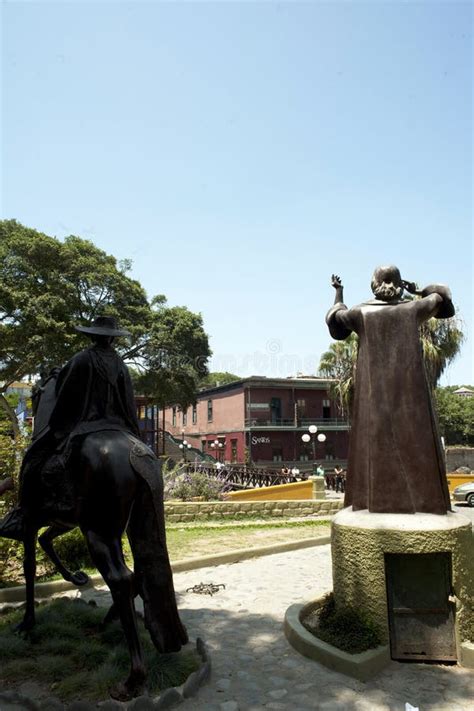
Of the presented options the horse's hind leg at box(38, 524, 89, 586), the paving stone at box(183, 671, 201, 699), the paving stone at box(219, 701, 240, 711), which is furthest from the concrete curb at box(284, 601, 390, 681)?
the horse's hind leg at box(38, 524, 89, 586)

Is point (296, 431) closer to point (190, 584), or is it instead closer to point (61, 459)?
point (190, 584)

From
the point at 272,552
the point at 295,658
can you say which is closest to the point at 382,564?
the point at 295,658

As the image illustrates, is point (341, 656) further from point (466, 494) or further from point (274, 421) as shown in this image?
point (274, 421)

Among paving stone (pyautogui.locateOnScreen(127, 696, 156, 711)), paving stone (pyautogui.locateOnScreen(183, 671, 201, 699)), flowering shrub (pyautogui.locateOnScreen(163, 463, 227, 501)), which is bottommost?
paving stone (pyautogui.locateOnScreen(183, 671, 201, 699))

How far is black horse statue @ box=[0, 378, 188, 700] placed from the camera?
4164mm

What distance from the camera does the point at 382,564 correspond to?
5.07 m

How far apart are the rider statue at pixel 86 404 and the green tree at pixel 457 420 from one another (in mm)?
54296

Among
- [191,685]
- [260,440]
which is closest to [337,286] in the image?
[191,685]

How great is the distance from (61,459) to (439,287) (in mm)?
4246

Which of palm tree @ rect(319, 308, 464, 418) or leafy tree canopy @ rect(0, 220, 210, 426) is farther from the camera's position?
leafy tree canopy @ rect(0, 220, 210, 426)

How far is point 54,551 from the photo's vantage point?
7199 mm

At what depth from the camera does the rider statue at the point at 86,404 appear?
15.8 feet

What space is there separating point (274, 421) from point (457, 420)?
986 inches

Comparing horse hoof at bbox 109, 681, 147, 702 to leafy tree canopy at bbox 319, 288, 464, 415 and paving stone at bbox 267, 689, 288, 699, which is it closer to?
paving stone at bbox 267, 689, 288, 699
